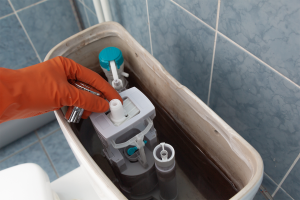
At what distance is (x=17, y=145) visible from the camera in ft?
4.26

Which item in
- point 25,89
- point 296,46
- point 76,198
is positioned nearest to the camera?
point 296,46

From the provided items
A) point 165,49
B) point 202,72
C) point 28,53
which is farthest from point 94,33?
point 28,53

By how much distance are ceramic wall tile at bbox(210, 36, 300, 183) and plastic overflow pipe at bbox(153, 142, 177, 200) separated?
9.7 inches

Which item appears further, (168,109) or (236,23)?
(168,109)

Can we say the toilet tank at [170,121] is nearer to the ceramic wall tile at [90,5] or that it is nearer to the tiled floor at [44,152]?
the ceramic wall tile at [90,5]

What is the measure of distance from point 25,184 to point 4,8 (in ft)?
3.04

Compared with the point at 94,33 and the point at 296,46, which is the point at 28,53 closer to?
the point at 94,33

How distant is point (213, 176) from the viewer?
2.04 feet

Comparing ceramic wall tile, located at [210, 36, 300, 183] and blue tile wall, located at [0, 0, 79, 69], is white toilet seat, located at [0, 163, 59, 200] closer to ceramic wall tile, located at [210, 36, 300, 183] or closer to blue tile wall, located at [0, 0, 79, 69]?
ceramic wall tile, located at [210, 36, 300, 183]

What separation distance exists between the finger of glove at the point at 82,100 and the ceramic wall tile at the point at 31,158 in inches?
30.3

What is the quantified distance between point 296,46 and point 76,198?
67 cm

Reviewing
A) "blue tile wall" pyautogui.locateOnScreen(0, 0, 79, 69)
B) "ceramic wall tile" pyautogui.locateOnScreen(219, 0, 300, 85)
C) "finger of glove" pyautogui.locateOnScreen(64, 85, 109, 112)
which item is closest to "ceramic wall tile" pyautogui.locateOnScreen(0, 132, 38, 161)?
"blue tile wall" pyautogui.locateOnScreen(0, 0, 79, 69)

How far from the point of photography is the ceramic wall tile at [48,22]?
1177 mm

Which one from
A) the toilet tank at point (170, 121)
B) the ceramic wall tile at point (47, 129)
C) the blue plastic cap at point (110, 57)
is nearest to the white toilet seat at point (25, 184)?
the toilet tank at point (170, 121)
